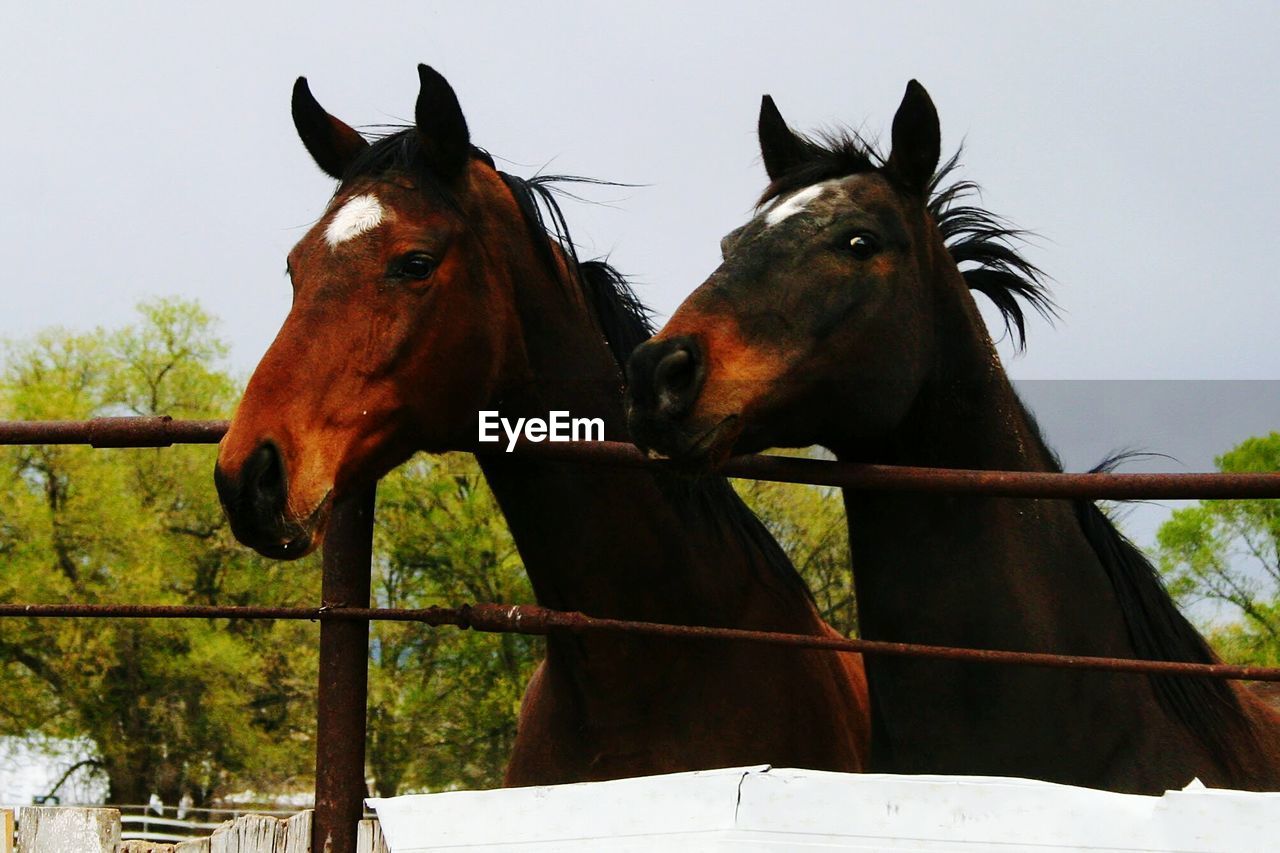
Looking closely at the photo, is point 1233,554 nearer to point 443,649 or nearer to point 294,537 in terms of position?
point 443,649

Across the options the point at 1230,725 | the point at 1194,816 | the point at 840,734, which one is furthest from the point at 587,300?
the point at 1194,816

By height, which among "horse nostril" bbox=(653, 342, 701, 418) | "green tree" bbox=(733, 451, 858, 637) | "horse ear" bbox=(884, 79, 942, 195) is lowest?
"horse nostril" bbox=(653, 342, 701, 418)

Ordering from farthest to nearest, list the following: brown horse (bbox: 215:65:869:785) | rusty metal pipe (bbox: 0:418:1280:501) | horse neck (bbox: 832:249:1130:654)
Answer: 1. brown horse (bbox: 215:65:869:785)
2. horse neck (bbox: 832:249:1130:654)
3. rusty metal pipe (bbox: 0:418:1280:501)

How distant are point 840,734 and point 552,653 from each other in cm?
81

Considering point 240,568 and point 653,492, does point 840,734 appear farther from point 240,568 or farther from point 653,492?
point 240,568

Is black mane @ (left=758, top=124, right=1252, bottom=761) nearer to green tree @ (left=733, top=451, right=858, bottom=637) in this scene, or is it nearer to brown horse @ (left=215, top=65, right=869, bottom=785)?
brown horse @ (left=215, top=65, right=869, bottom=785)

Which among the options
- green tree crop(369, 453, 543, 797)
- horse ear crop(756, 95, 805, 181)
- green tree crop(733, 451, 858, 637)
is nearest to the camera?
horse ear crop(756, 95, 805, 181)

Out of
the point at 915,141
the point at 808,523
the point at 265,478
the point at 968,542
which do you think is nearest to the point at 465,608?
the point at 265,478

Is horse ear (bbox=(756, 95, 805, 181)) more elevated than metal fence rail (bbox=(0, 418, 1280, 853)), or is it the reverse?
horse ear (bbox=(756, 95, 805, 181))

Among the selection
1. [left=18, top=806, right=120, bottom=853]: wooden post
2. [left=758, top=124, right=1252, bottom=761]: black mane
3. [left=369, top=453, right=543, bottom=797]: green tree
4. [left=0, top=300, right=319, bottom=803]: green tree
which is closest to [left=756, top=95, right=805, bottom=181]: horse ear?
[left=758, top=124, right=1252, bottom=761]: black mane

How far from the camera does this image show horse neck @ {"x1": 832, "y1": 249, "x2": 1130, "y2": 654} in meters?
3.04

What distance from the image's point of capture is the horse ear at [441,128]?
3.62 metres

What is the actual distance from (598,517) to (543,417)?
0.30 meters

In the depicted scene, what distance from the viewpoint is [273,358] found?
10.1 ft
